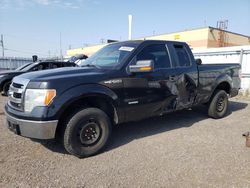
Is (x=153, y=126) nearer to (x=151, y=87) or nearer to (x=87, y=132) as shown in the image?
(x=151, y=87)

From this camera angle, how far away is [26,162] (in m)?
3.65

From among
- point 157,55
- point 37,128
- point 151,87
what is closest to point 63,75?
point 37,128

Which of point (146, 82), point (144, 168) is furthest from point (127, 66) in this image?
point (144, 168)

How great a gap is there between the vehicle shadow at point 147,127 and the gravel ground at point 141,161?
2 cm

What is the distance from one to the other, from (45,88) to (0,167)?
4.50 feet

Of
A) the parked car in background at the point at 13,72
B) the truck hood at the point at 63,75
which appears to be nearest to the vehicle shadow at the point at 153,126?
the truck hood at the point at 63,75

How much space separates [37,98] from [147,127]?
9.31 ft

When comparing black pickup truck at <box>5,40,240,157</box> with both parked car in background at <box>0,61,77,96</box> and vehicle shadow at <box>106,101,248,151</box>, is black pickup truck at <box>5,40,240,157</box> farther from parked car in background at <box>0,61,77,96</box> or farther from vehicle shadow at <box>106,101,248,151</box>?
parked car in background at <box>0,61,77,96</box>

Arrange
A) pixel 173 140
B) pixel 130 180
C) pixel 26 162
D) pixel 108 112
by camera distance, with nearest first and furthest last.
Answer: pixel 130 180 → pixel 26 162 → pixel 108 112 → pixel 173 140

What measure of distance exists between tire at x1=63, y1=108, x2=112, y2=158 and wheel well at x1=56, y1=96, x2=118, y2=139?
0.45 ft

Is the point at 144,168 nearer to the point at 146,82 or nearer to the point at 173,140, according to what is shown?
the point at 173,140

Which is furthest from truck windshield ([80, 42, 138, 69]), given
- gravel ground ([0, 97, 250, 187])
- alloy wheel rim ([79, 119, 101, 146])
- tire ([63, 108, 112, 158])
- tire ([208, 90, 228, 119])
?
tire ([208, 90, 228, 119])

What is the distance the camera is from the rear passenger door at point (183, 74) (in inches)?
200

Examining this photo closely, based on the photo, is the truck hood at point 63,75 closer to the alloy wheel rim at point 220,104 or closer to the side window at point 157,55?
the side window at point 157,55
